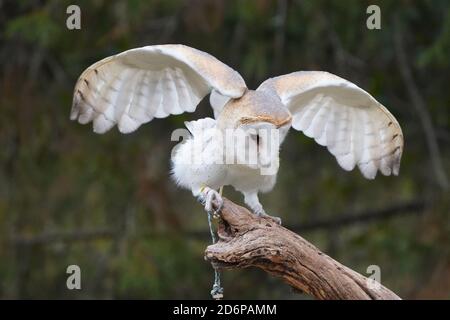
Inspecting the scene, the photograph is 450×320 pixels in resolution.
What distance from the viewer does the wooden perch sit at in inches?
154

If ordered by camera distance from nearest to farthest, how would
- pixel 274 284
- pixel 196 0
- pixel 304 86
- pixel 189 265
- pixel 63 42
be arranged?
pixel 304 86
pixel 196 0
pixel 63 42
pixel 189 265
pixel 274 284

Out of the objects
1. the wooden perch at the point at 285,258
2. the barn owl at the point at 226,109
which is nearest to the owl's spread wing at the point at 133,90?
the barn owl at the point at 226,109

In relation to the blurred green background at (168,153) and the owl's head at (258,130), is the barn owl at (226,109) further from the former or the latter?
the blurred green background at (168,153)

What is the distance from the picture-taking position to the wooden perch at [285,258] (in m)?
3.91

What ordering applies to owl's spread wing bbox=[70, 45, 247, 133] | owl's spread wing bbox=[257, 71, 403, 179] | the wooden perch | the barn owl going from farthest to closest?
owl's spread wing bbox=[257, 71, 403, 179] < owl's spread wing bbox=[70, 45, 247, 133] < the barn owl < the wooden perch

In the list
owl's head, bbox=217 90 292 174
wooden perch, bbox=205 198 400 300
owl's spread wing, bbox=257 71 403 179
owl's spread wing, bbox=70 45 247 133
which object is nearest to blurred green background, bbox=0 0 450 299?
owl's spread wing, bbox=257 71 403 179

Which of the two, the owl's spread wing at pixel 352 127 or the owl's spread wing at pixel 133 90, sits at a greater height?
the owl's spread wing at pixel 133 90

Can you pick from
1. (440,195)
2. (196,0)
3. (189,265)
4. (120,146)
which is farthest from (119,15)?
(440,195)

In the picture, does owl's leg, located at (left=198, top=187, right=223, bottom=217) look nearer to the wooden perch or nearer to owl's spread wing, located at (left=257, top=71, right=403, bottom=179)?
the wooden perch

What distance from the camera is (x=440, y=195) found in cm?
703

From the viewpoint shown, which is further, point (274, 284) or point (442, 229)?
point (274, 284)

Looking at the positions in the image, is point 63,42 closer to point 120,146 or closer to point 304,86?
point 120,146

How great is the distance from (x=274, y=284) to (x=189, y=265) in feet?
3.04

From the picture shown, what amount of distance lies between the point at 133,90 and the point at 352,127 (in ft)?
3.30
